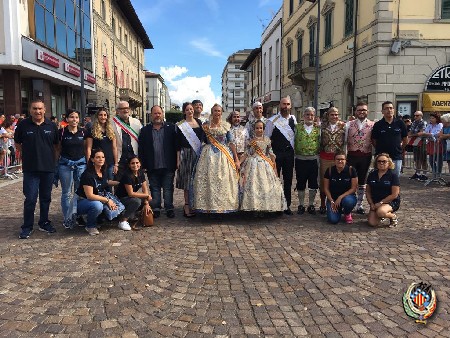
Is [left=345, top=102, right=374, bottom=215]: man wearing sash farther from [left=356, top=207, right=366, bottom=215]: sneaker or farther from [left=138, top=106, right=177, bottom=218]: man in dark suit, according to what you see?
[left=138, top=106, right=177, bottom=218]: man in dark suit

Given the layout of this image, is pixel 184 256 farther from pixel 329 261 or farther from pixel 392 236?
pixel 392 236

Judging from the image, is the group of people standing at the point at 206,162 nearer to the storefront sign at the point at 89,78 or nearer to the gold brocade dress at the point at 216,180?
the gold brocade dress at the point at 216,180

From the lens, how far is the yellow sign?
1655cm

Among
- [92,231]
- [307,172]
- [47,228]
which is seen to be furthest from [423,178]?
[47,228]

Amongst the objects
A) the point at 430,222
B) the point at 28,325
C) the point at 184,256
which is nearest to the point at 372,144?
the point at 430,222

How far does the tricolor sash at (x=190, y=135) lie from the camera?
6.32 meters

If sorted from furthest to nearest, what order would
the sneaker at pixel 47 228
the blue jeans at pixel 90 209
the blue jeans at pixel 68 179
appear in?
the blue jeans at pixel 68 179
the sneaker at pixel 47 228
the blue jeans at pixel 90 209

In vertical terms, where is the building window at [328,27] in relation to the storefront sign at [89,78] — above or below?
above

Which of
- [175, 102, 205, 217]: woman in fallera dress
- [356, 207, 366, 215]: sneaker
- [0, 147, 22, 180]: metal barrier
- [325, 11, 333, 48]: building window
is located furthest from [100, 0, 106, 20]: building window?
[356, 207, 366, 215]: sneaker

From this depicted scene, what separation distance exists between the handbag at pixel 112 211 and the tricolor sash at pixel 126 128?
1070 mm

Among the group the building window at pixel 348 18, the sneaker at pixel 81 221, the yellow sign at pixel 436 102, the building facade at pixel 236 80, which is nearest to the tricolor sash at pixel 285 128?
the sneaker at pixel 81 221

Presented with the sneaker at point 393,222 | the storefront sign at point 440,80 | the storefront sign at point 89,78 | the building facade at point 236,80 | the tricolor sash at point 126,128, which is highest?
the building facade at point 236,80

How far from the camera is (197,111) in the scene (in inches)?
266

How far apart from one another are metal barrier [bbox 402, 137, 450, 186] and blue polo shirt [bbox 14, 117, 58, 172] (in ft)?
27.9
